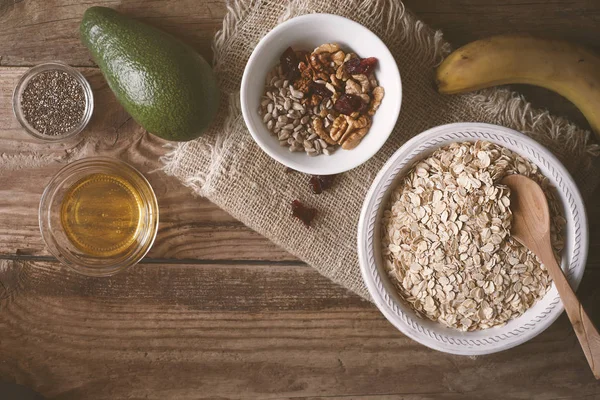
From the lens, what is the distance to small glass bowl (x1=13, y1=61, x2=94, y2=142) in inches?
49.2

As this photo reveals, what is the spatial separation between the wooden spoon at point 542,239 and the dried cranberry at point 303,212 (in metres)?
0.40

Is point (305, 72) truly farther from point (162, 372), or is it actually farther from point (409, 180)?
point (162, 372)

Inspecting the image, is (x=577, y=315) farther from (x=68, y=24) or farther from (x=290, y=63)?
(x=68, y=24)

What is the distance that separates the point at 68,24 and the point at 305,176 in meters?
0.62

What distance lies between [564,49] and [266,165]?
644 millimetres

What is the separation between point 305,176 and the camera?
48.3 inches

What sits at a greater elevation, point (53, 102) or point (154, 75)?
point (154, 75)

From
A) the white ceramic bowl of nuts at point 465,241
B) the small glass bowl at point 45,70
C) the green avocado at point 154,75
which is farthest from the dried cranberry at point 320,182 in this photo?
the small glass bowl at point 45,70

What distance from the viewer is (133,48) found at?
3.64 ft

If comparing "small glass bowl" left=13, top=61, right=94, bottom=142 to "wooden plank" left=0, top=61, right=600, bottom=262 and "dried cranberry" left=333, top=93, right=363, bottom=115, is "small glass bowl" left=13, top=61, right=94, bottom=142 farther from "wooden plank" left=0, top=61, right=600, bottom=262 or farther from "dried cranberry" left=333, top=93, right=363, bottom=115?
"dried cranberry" left=333, top=93, right=363, bottom=115

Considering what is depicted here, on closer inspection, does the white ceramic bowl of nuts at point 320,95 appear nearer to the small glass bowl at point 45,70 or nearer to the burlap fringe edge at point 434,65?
the burlap fringe edge at point 434,65

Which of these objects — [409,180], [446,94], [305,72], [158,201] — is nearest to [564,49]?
[446,94]

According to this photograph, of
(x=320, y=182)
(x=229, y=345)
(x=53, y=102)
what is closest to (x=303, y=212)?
(x=320, y=182)

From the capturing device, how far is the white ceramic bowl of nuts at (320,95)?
112cm
